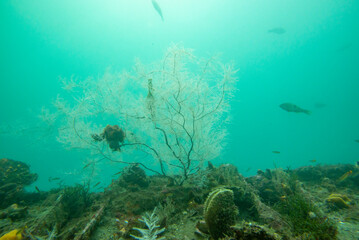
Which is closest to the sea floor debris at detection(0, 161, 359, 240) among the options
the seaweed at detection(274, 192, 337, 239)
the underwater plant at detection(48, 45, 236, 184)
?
the seaweed at detection(274, 192, 337, 239)

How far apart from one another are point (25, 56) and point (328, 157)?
134 metres

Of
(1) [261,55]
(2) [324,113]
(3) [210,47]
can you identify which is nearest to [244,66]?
(1) [261,55]

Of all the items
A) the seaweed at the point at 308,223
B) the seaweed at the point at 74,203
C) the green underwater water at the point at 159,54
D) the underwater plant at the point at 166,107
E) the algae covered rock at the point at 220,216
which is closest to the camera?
the algae covered rock at the point at 220,216

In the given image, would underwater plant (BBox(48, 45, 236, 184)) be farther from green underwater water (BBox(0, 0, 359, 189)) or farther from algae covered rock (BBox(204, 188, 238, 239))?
green underwater water (BBox(0, 0, 359, 189))

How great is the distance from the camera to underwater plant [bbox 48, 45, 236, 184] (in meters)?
5.73

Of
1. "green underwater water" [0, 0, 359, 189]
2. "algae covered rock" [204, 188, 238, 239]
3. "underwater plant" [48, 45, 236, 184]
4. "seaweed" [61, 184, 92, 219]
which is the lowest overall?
"algae covered rock" [204, 188, 238, 239]

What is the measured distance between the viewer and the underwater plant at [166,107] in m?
5.73

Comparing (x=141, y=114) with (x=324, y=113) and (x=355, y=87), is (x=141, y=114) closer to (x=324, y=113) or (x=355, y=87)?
(x=355, y=87)

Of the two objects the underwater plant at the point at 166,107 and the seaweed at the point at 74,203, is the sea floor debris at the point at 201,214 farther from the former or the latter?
the underwater plant at the point at 166,107

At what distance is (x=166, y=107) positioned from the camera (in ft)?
19.7

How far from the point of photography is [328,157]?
74938 millimetres

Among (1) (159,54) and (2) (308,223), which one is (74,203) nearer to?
(2) (308,223)

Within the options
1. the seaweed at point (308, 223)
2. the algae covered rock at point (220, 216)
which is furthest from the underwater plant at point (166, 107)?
the algae covered rock at point (220, 216)

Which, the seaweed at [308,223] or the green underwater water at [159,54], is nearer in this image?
the seaweed at [308,223]
